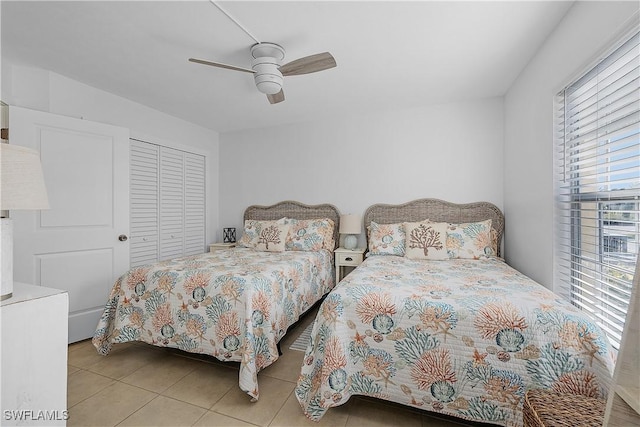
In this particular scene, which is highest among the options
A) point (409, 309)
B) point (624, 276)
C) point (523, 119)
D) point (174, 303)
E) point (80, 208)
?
point (523, 119)

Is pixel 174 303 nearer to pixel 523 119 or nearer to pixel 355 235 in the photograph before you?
pixel 355 235

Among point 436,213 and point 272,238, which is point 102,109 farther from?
point 436,213

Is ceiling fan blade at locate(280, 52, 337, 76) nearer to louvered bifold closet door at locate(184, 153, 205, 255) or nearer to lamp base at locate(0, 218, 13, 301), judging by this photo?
lamp base at locate(0, 218, 13, 301)

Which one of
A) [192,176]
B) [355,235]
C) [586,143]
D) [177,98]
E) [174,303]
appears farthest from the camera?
[192,176]

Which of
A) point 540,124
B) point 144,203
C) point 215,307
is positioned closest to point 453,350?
point 215,307

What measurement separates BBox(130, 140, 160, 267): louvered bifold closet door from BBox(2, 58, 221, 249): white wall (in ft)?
0.62

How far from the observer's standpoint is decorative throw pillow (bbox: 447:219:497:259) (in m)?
2.84

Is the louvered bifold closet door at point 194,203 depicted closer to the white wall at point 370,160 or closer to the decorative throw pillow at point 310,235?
the white wall at point 370,160

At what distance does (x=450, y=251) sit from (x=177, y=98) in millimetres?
3300

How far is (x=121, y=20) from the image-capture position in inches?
75.0

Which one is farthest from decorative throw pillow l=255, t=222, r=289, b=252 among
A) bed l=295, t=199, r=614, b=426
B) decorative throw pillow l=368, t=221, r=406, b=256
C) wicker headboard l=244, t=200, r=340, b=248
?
bed l=295, t=199, r=614, b=426

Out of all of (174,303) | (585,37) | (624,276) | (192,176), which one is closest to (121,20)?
(174,303)

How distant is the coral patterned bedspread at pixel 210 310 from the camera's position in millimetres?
1980

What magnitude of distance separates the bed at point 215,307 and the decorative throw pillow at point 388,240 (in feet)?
2.77
